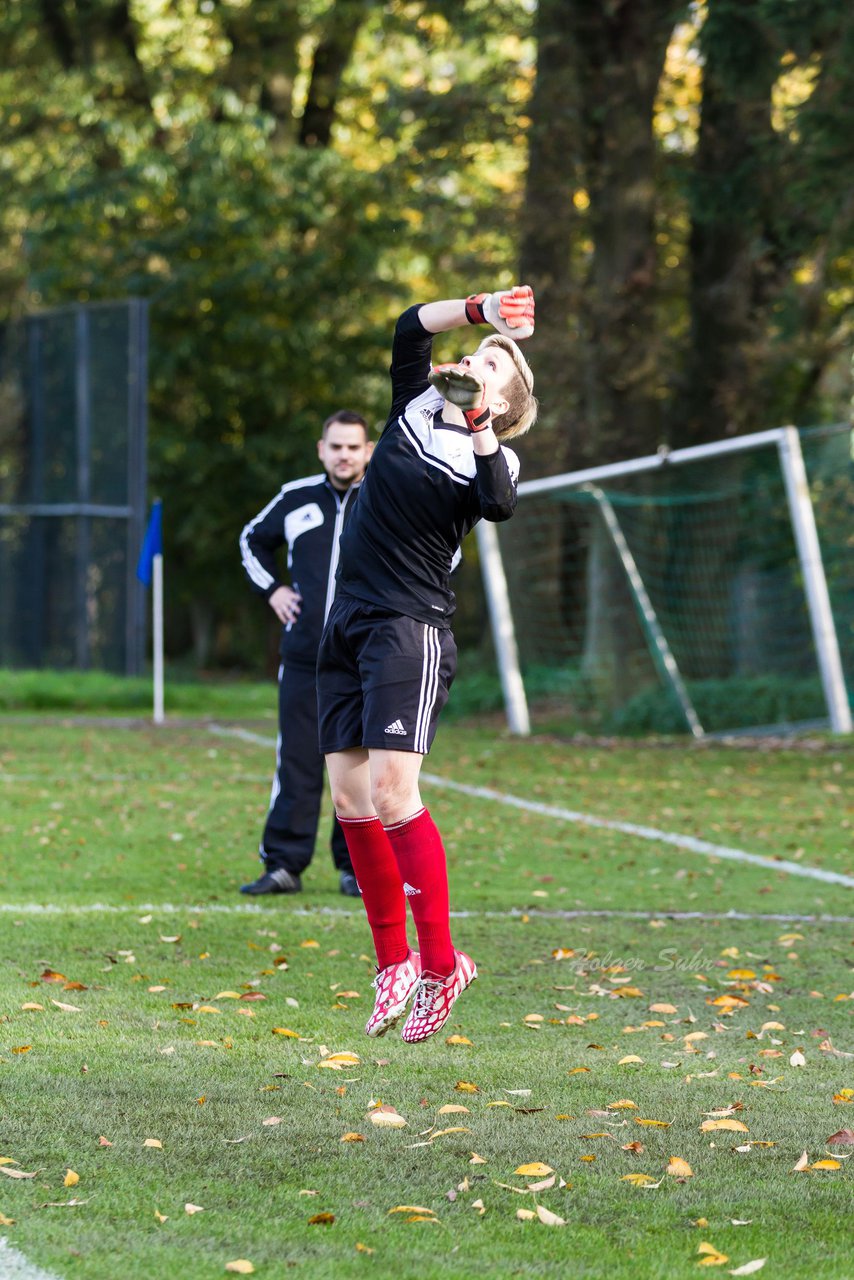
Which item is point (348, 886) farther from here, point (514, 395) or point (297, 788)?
point (514, 395)

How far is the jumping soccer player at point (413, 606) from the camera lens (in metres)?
4.86

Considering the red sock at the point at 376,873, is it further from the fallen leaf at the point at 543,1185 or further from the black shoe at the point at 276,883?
the black shoe at the point at 276,883

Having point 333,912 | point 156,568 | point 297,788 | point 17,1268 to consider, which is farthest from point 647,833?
point 156,568

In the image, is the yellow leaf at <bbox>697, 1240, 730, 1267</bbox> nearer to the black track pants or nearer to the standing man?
the standing man

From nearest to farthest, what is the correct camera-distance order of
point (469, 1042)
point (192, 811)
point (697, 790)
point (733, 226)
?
point (469, 1042), point (192, 811), point (697, 790), point (733, 226)

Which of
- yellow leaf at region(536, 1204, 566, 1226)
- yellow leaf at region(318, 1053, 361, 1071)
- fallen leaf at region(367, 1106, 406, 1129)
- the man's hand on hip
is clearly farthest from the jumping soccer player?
the man's hand on hip

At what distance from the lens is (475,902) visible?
304 inches

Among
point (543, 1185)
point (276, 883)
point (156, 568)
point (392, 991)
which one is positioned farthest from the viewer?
point (156, 568)

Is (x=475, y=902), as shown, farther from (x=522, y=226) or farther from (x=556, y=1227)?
(x=522, y=226)

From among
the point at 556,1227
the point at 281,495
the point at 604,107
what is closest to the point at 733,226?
the point at 604,107

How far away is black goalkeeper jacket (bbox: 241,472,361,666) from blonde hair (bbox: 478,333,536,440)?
8.86 ft

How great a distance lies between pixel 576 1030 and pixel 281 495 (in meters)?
3.37

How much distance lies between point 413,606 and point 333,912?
9.14 ft

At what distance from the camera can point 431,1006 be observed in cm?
489
